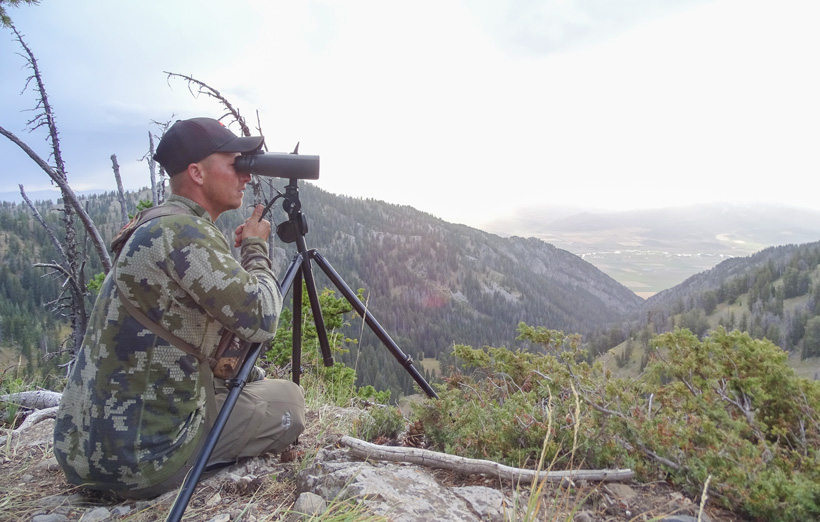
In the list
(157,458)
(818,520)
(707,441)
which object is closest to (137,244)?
(157,458)

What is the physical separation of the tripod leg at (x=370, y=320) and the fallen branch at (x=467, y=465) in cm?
77

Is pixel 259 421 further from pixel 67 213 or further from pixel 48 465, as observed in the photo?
pixel 67 213

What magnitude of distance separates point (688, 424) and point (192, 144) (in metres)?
2.87

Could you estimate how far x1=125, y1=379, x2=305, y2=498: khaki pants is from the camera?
8.51 feet

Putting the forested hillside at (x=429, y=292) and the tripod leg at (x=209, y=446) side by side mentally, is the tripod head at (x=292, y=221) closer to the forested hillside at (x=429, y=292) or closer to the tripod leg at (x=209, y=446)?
the tripod leg at (x=209, y=446)

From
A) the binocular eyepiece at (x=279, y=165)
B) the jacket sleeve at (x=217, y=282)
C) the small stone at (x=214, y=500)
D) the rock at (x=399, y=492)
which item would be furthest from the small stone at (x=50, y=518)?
the binocular eyepiece at (x=279, y=165)

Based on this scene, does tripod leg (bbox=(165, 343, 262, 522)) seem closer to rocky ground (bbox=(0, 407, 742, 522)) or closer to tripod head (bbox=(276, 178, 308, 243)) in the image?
rocky ground (bbox=(0, 407, 742, 522))

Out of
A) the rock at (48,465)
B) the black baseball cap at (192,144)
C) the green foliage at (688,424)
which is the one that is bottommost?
the rock at (48,465)

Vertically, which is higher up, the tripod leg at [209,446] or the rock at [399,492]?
the tripod leg at [209,446]

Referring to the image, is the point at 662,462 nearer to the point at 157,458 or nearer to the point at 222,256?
the point at 222,256

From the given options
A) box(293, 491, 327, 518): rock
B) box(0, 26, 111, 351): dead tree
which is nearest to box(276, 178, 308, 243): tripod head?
box(293, 491, 327, 518): rock

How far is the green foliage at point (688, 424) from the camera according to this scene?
1906 mm

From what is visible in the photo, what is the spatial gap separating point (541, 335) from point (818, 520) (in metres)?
2.20

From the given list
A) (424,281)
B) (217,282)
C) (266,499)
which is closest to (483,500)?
(266,499)
